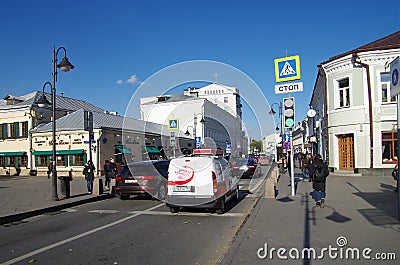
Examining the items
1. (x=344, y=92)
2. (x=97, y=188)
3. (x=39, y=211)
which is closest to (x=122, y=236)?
(x=39, y=211)

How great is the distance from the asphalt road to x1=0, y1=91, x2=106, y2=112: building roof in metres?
29.5

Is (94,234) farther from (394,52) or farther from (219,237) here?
(394,52)

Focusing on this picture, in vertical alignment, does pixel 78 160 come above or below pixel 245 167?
above

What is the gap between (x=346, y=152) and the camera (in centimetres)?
2481

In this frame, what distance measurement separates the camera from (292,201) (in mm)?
12742

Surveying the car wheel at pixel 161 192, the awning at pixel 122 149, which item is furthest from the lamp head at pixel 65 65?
the awning at pixel 122 149

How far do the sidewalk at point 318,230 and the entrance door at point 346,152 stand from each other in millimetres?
12542

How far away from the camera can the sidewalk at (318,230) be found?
20.1 ft

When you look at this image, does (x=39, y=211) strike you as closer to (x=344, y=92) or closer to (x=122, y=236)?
(x=122, y=236)

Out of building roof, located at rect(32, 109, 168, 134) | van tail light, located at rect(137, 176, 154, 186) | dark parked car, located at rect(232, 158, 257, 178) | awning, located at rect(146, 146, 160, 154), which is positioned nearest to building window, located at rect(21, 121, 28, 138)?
building roof, located at rect(32, 109, 168, 134)

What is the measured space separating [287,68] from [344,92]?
1446 cm

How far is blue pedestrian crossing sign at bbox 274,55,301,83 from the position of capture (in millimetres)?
12828

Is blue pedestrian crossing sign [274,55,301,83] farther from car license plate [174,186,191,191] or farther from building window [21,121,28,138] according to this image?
building window [21,121,28,138]

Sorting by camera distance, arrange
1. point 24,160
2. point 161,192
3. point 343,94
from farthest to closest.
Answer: point 24,160 < point 343,94 < point 161,192
